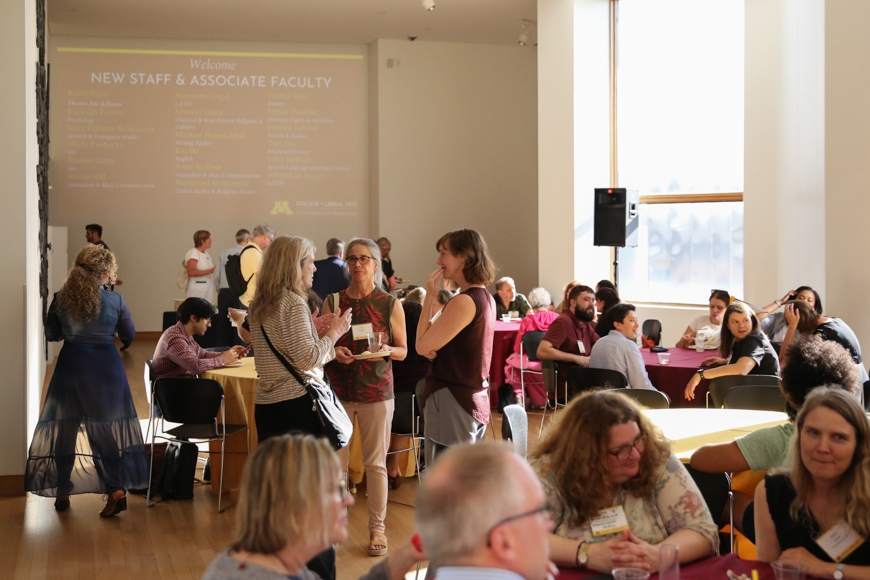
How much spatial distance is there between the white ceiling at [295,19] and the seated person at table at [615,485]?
9.50m

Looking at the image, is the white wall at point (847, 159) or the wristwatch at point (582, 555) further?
the white wall at point (847, 159)

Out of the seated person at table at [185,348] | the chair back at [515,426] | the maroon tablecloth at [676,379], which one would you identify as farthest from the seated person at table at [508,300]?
the chair back at [515,426]

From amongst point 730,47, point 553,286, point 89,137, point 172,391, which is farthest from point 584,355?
point 89,137

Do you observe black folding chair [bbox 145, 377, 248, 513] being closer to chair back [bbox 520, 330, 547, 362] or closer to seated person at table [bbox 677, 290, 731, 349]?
chair back [bbox 520, 330, 547, 362]

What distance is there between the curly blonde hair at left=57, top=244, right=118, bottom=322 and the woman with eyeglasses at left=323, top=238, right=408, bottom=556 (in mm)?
1459

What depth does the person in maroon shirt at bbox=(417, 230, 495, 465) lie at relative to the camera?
3.71 meters

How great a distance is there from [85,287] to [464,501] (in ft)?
13.1

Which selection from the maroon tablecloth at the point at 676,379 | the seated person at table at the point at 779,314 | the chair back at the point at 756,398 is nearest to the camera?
the chair back at the point at 756,398

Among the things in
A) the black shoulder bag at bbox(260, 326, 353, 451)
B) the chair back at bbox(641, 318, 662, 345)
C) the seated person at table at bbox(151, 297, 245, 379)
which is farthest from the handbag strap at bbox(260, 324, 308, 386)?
the chair back at bbox(641, 318, 662, 345)

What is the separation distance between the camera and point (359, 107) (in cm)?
1321

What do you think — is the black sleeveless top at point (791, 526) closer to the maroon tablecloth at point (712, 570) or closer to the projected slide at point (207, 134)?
the maroon tablecloth at point (712, 570)

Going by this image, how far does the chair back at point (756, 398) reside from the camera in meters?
4.47

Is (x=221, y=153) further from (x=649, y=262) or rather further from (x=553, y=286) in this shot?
(x=649, y=262)

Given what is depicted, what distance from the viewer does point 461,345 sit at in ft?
12.3
